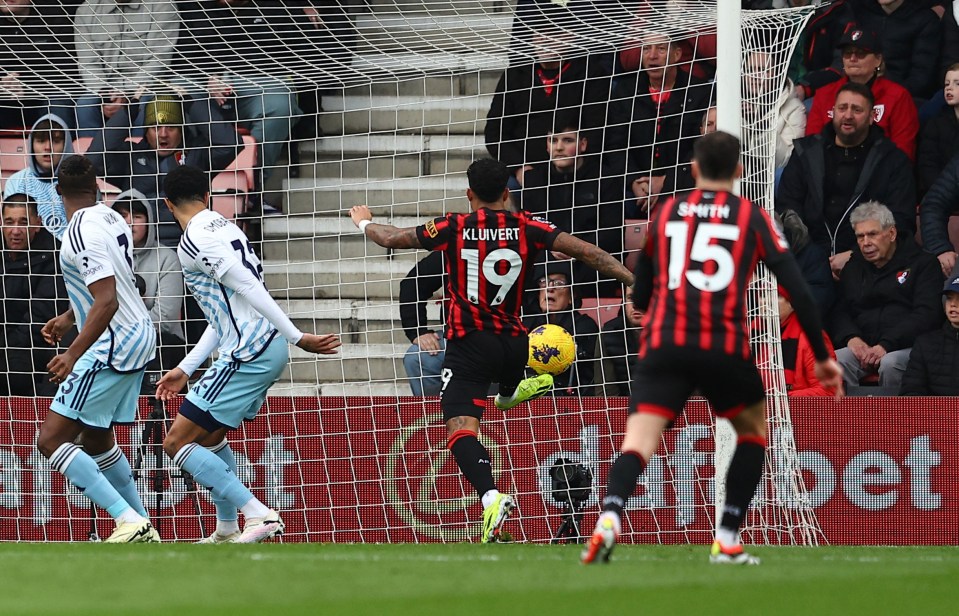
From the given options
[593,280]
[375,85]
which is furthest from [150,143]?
[593,280]

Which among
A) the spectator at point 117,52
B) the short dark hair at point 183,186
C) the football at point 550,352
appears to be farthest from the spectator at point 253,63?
the football at point 550,352

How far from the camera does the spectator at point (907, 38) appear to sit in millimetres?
12336

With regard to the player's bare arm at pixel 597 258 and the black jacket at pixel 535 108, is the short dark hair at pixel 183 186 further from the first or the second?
the black jacket at pixel 535 108

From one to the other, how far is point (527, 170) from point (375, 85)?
2319 mm

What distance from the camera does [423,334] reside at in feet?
38.1

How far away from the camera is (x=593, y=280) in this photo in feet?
38.1

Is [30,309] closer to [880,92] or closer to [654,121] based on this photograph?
[654,121]

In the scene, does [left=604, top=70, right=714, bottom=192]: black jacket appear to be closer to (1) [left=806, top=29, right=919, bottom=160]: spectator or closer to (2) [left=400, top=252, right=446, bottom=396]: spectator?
(1) [left=806, top=29, right=919, bottom=160]: spectator

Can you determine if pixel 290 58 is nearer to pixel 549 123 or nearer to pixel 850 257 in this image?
pixel 549 123

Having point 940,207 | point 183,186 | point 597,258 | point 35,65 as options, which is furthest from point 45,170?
point 940,207

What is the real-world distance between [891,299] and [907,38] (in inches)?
102

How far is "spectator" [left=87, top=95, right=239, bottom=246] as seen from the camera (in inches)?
479

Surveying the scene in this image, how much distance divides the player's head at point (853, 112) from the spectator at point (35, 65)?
6.21m

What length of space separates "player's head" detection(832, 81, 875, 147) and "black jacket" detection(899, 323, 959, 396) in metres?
2.00
